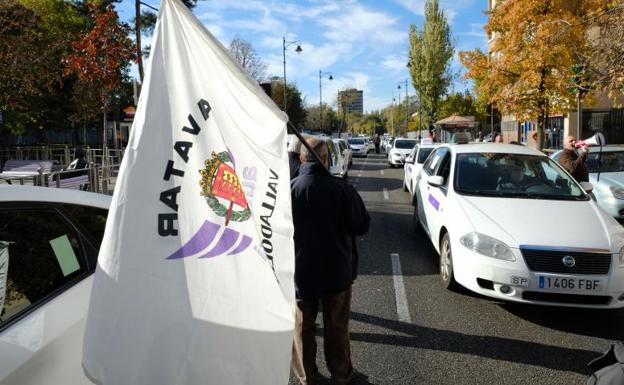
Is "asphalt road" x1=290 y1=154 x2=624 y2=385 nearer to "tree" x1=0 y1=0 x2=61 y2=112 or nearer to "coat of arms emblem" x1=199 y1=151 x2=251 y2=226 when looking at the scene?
"coat of arms emblem" x1=199 y1=151 x2=251 y2=226

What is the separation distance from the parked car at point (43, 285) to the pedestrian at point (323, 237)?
3.90ft

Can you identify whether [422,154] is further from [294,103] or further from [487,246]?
[294,103]

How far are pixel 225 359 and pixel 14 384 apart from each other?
30.7 inches

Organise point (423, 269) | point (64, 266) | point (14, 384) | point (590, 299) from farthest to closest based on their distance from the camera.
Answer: point (423, 269) < point (590, 299) < point (64, 266) < point (14, 384)

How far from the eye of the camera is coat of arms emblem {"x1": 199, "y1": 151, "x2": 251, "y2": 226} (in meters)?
2.01

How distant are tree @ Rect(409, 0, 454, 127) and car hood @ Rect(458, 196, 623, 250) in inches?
1942

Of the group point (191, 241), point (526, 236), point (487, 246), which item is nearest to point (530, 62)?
point (526, 236)

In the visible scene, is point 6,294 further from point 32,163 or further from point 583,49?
point 583,49

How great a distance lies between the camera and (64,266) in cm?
239

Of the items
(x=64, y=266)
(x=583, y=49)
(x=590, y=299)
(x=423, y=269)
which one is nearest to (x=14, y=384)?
(x=64, y=266)

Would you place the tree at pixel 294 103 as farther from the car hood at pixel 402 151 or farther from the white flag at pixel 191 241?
the white flag at pixel 191 241

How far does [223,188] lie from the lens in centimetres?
205

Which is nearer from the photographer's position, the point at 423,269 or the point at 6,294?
the point at 6,294

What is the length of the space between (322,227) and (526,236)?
2475 millimetres
